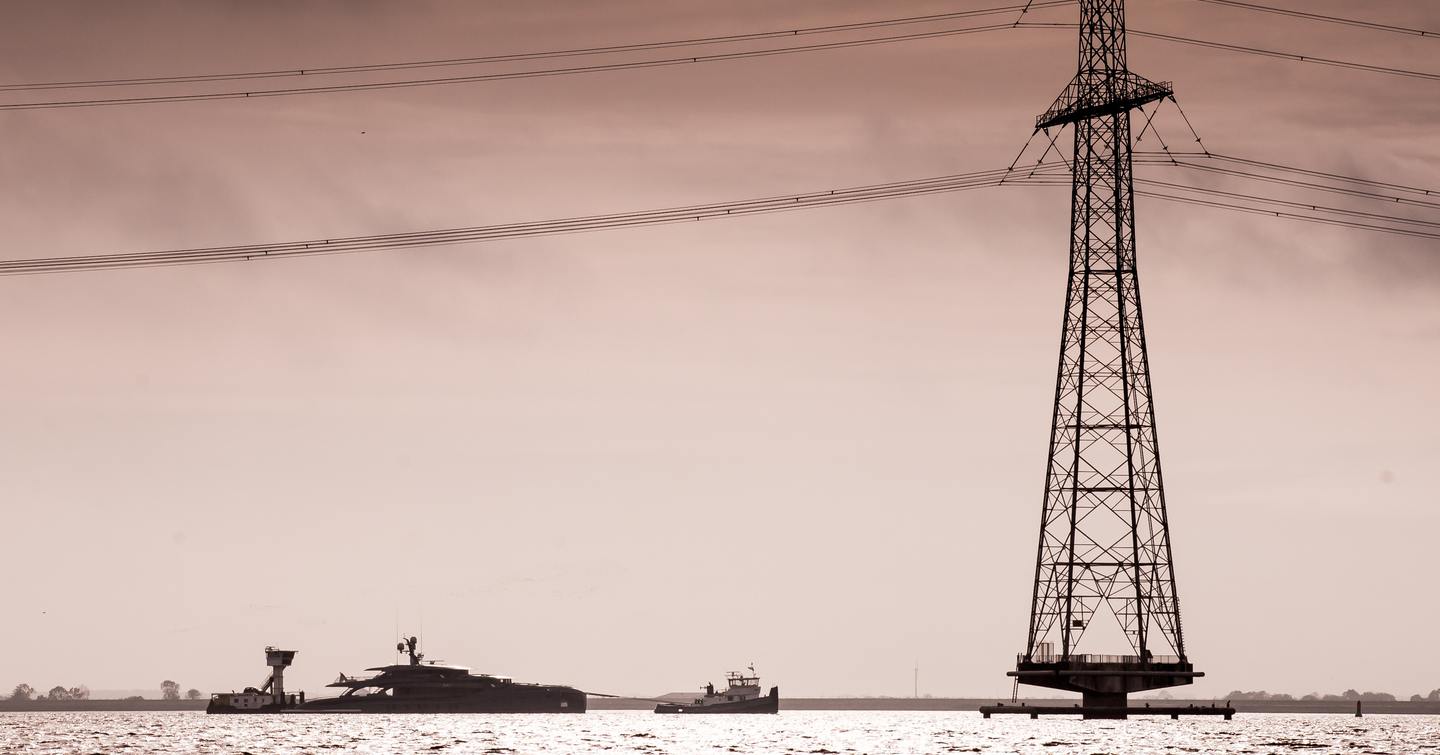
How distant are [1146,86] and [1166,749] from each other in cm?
4579

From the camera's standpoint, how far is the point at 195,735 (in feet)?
561

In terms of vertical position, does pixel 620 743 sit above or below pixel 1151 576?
below

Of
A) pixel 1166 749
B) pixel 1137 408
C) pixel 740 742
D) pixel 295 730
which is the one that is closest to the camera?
pixel 1166 749

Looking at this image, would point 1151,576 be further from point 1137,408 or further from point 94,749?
point 94,749

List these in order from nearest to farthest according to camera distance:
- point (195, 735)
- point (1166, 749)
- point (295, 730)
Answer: point (1166, 749) → point (195, 735) → point (295, 730)

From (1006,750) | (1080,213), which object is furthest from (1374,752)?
(1080,213)

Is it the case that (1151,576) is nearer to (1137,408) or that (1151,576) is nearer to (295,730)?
(1137,408)

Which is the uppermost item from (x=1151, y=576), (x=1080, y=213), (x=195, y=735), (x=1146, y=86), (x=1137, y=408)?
(x=1146, y=86)

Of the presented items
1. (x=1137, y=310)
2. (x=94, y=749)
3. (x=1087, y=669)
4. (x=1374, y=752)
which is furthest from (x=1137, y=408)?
(x=94, y=749)

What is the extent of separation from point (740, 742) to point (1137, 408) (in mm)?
48428

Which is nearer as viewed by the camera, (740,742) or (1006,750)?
(1006,750)

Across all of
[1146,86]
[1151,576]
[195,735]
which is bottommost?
[195,735]

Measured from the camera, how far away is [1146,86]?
405 ft

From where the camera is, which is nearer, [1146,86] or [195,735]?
[1146,86]
